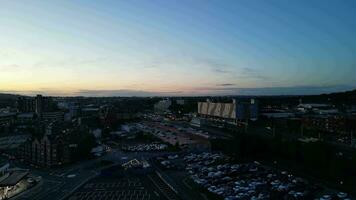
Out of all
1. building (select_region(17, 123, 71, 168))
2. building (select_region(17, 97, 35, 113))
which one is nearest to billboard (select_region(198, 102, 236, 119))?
building (select_region(17, 97, 35, 113))

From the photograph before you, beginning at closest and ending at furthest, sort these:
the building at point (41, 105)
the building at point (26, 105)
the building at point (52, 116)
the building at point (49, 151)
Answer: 1. the building at point (49, 151)
2. the building at point (52, 116)
3. the building at point (41, 105)
4. the building at point (26, 105)

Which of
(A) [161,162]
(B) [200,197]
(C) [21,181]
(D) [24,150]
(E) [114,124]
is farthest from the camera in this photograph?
(E) [114,124]

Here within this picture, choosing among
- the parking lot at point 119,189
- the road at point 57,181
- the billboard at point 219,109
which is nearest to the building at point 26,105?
the billboard at point 219,109

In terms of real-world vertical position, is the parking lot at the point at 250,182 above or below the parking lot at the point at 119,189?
above

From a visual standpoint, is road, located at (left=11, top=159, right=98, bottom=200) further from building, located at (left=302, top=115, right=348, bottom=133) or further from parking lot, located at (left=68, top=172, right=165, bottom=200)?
building, located at (left=302, top=115, right=348, bottom=133)

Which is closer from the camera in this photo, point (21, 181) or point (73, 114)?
point (21, 181)

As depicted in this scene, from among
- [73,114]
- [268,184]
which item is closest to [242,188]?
[268,184]

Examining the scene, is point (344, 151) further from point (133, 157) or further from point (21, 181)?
point (21, 181)

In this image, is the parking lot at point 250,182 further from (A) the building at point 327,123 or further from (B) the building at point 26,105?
(B) the building at point 26,105

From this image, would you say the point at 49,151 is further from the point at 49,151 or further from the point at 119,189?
the point at 119,189
